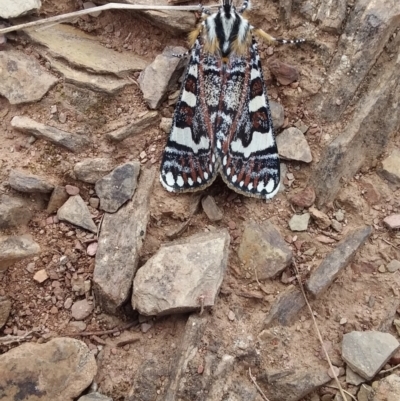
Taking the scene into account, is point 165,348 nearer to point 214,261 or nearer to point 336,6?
point 214,261

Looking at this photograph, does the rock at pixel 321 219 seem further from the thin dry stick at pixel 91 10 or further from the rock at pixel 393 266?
the thin dry stick at pixel 91 10

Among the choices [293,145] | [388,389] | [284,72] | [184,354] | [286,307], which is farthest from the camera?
[284,72]

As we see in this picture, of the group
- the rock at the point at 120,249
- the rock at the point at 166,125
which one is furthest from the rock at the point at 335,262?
the rock at the point at 166,125

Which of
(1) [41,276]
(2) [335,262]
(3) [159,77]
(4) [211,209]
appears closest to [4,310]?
(1) [41,276]

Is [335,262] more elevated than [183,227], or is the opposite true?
[335,262]

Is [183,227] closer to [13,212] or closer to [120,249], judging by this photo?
[120,249]

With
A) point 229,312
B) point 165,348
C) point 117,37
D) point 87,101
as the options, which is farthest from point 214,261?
point 117,37

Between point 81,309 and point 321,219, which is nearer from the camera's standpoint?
point 81,309

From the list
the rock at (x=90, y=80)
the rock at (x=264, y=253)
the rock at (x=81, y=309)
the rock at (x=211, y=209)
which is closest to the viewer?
the rock at (x=81, y=309)
